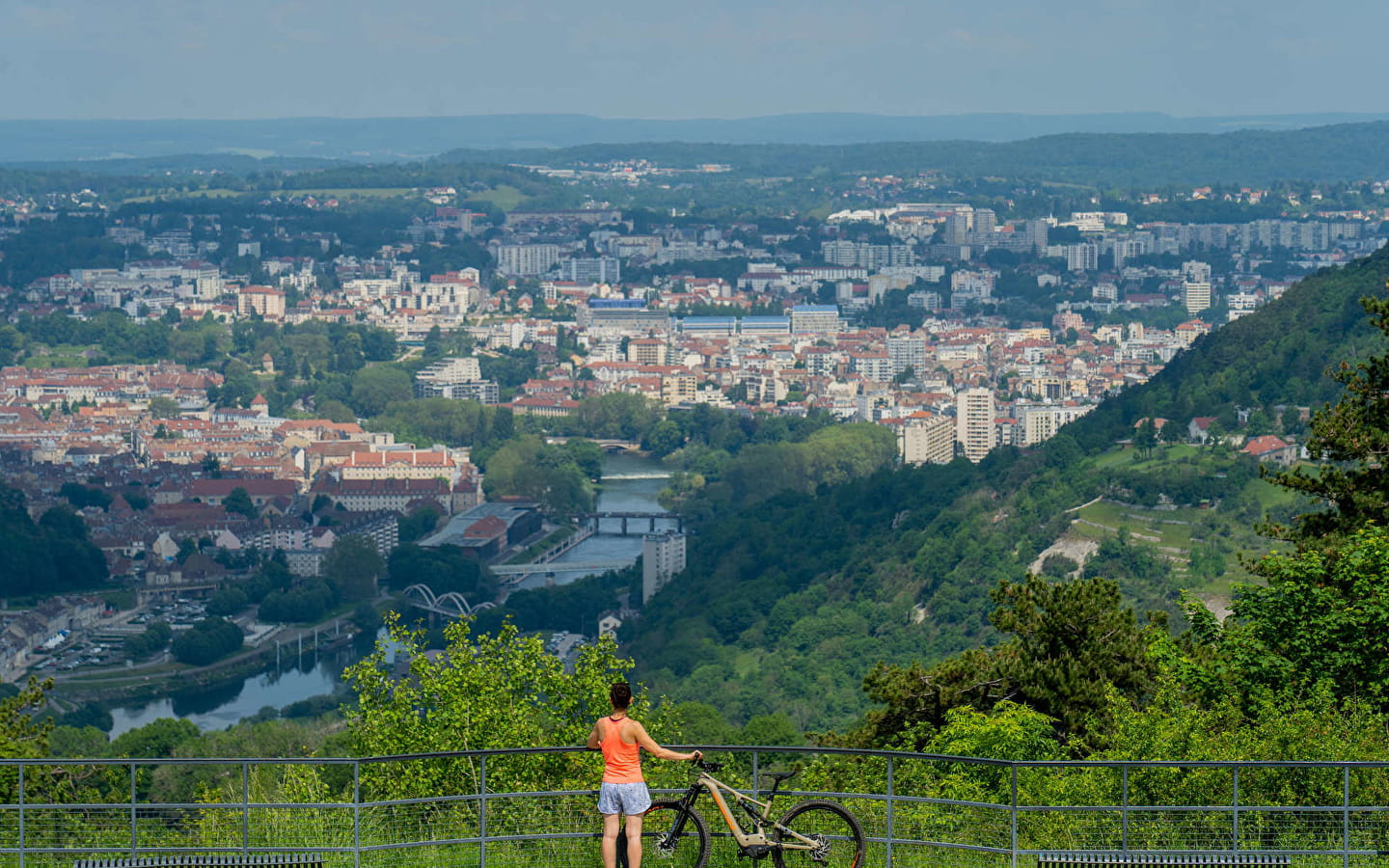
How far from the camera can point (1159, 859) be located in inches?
260

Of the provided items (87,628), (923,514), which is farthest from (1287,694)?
(87,628)

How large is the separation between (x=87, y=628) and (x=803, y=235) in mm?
103100

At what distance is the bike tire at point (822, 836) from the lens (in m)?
6.09

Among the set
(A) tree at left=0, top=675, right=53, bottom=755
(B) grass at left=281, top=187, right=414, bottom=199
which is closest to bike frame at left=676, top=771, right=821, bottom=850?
(A) tree at left=0, top=675, right=53, bottom=755

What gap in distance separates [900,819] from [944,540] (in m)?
34.1

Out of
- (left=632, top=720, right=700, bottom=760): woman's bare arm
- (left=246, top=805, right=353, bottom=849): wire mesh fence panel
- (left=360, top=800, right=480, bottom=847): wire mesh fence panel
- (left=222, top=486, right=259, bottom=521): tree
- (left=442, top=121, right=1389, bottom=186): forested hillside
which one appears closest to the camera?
(left=632, top=720, right=700, bottom=760): woman's bare arm

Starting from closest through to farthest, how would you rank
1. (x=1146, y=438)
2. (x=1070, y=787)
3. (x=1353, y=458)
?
(x=1070, y=787), (x=1353, y=458), (x=1146, y=438)

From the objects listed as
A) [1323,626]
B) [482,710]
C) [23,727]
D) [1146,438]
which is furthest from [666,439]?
[1323,626]

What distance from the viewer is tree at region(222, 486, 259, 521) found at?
64.1 meters

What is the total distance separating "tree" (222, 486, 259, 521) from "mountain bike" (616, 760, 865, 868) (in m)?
58.7

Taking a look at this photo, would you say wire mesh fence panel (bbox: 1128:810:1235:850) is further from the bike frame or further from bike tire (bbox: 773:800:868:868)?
the bike frame

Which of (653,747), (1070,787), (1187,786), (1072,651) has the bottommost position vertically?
(1072,651)

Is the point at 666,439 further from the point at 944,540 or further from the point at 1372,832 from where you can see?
the point at 1372,832

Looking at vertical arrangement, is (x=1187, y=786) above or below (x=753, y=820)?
below
